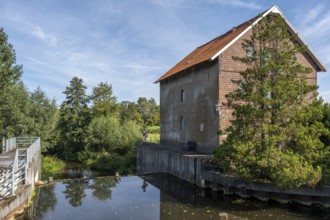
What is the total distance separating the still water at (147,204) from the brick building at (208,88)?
435cm

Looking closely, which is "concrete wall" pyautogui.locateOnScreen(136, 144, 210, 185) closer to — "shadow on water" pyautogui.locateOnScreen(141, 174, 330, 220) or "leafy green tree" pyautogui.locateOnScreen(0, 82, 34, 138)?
"shadow on water" pyautogui.locateOnScreen(141, 174, 330, 220)

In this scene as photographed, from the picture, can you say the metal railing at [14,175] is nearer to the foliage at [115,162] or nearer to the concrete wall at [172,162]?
the concrete wall at [172,162]

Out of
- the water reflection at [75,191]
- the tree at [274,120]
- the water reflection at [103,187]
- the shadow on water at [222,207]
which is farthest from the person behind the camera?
the water reflection at [103,187]

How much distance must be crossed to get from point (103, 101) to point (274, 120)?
35567 millimetres

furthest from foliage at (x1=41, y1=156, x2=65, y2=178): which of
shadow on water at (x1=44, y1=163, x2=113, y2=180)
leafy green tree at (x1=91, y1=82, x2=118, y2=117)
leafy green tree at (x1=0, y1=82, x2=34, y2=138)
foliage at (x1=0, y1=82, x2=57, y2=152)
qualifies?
leafy green tree at (x1=91, y1=82, x2=118, y2=117)

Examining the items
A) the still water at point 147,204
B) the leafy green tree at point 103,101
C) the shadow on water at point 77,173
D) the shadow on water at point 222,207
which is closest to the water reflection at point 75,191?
the still water at point 147,204

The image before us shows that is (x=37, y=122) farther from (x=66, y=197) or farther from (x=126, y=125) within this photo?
(x=66, y=197)

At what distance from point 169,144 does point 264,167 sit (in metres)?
14.4

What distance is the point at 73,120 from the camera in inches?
1651

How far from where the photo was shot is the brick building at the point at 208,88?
18.8 m

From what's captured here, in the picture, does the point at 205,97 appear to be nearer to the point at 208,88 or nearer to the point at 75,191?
the point at 208,88

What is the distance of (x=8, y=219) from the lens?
10.2 m


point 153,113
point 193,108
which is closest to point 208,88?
point 193,108

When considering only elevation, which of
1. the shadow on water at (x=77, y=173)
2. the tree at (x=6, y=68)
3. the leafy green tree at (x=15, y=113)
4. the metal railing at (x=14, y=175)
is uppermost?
the tree at (x=6, y=68)
